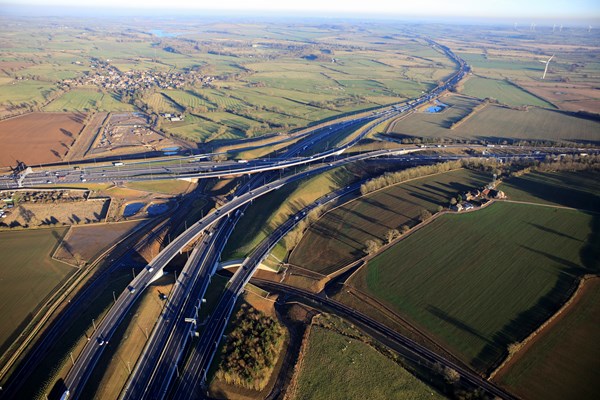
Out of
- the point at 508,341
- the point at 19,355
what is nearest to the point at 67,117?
the point at 19,355

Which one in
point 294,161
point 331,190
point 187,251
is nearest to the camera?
point 187,251

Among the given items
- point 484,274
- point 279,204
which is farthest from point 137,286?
point 484,274

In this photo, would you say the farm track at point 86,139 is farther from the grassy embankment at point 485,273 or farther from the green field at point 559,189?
the green field at point 559,189

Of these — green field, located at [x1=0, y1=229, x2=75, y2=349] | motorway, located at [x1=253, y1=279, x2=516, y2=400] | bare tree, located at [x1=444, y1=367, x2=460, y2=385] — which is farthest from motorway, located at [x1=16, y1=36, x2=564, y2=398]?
bare tree, located at [x1=444, y1=367, x2=460, y2=385]

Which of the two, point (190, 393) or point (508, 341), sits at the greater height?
point (508, 341)

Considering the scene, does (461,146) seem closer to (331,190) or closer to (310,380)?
(331,190)

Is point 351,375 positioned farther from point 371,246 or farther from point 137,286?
point 137,286
